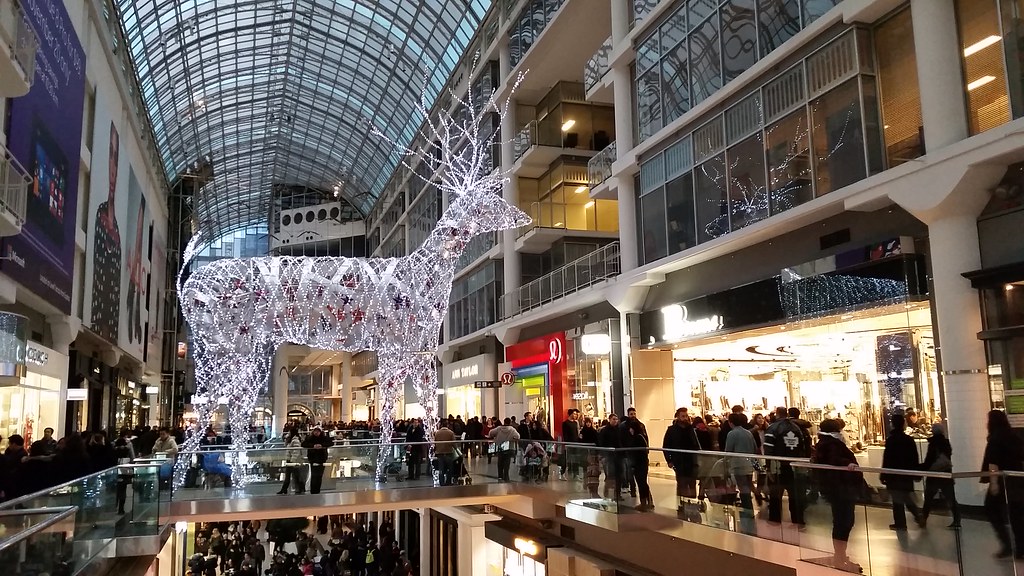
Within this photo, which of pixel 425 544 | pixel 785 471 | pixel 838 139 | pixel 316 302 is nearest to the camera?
pixel 785 471

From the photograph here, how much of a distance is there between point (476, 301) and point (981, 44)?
2193 cm

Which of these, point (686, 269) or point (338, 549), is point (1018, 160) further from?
point (338, 549)

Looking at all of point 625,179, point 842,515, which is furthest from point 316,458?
point 842,515

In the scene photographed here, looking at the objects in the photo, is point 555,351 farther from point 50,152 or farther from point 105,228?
point 105,228

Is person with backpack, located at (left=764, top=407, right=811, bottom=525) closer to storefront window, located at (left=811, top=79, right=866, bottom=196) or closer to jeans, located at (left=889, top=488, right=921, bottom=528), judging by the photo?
jeans, located at (left=889, top=488, right=921, bottom=528)

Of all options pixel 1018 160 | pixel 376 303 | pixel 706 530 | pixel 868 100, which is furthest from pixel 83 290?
pixel 1018 160

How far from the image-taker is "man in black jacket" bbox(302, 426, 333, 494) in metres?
14.3

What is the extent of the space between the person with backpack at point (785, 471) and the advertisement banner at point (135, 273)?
24.5 m

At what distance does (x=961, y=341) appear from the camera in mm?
9133

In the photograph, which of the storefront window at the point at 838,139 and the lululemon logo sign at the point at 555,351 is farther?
the lululemon logo sign at the point at 555,351

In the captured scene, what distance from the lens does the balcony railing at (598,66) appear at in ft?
62.3

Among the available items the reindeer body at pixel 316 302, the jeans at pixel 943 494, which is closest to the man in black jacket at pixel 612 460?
the jeans at pixel 943 494

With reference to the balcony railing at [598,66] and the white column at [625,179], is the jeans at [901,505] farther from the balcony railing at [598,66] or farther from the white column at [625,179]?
the balcony railing at [598,66]

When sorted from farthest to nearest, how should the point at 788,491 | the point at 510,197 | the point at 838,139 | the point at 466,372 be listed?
1. the point at 466,372
2. the point at 510,197
3. the point at 838,139
4. the point at 788,491
